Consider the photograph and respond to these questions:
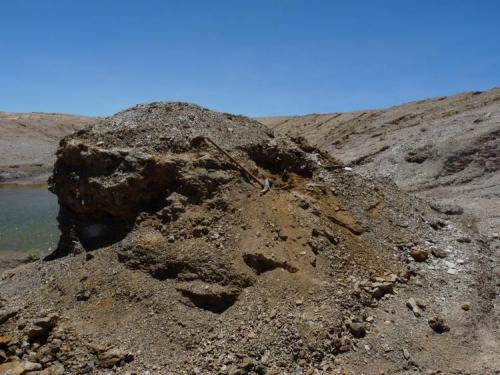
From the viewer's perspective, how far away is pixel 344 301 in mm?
7488

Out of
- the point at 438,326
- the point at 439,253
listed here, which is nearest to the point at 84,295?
the point at 438,326

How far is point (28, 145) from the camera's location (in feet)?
143

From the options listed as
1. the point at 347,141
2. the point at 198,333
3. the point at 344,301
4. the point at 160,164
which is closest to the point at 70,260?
the point at 160,164

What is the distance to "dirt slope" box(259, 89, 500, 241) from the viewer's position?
1550 cm

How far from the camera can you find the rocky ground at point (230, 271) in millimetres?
6789

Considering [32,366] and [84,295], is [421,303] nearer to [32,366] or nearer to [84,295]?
[84,295]

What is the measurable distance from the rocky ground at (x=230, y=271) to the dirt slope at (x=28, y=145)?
27.3 metres

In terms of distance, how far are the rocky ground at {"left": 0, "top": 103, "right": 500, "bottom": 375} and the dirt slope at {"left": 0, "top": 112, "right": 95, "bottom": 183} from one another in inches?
1073

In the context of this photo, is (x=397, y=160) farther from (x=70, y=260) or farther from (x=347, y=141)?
(x=70, y=260)

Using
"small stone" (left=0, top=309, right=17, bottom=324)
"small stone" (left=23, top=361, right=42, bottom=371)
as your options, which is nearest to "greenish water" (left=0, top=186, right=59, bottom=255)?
Result: "small stone" (left=0, top=309, right=17, bottom=324)

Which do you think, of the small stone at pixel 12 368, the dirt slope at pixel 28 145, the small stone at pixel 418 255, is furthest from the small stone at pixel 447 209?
the dirt slope at pixel 28 145

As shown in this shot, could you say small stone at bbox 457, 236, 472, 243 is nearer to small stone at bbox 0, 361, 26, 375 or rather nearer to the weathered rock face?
the weathered rock face

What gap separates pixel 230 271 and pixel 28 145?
41.1 meters

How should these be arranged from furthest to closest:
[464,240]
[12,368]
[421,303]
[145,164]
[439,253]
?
[464,240] → [439,253] → [145,164] → [421,303] → [12,368]
